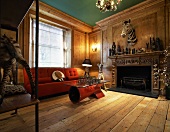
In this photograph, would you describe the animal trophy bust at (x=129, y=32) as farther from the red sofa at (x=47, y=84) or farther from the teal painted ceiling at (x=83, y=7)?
the red sofa at (x=47, y=84)

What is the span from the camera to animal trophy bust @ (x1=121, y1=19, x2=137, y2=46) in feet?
13.0

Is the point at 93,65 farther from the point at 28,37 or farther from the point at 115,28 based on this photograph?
the point at 28,37

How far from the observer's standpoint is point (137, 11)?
3.87 metres

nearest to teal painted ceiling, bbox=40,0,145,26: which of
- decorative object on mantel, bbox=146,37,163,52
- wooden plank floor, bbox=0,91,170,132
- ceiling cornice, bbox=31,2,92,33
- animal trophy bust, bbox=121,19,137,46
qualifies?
ceiling cornice, bbox=31,2,92,33

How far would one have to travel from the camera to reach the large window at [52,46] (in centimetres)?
418

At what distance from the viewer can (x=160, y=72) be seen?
133 inches

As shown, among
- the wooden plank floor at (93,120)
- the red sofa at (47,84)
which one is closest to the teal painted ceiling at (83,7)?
the red sofa at (47,84)

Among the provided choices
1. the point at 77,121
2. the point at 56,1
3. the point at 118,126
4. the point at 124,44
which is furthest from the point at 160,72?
the point at 56,1

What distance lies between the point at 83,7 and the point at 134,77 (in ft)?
10.3

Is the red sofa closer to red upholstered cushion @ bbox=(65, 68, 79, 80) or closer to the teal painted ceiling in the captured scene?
red upholstered cushion @ bbox=(65, 68, 79, 80)

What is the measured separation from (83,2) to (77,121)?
3.40 m

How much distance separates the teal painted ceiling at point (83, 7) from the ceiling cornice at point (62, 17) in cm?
14

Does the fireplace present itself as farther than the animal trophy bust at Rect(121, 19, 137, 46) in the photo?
No

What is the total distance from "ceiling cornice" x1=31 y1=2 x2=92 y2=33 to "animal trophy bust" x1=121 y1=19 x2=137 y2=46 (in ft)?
6.17
